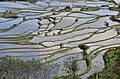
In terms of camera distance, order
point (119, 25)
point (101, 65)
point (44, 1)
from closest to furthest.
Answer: point (101, 65), point (119, 25), point (44, 1)

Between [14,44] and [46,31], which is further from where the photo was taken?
[46,31]

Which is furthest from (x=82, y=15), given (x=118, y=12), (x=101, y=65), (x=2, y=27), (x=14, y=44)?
(x=101, y=65)

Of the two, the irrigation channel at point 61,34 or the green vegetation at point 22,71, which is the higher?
the green vegetation at point 22,71

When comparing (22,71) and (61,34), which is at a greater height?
(22,71)

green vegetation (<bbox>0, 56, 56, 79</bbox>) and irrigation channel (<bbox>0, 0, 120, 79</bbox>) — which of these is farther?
irrigation channel (<bbox>0, 0, 120, 79</bbox>)

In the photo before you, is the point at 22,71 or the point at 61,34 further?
the point at 61,34

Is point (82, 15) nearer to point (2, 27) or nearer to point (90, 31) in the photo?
point (90, 31)

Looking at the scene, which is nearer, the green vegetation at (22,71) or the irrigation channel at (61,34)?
the green vegetation at (22,71)

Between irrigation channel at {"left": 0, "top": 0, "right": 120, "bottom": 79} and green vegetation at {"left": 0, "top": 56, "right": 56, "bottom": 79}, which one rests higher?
green vegetation at {"left": 0, "top": 56, "right": 56, "bottom": 79}
